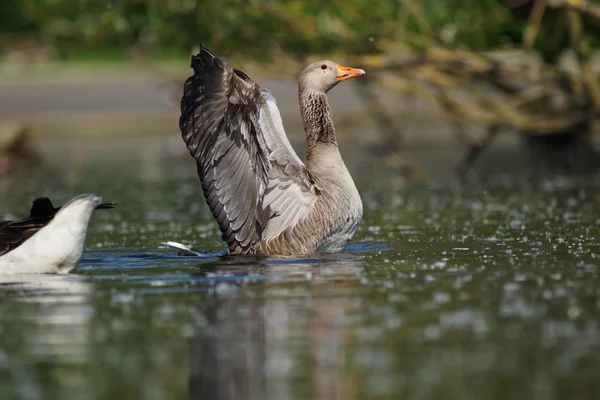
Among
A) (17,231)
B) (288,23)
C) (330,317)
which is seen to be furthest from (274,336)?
(288,23)

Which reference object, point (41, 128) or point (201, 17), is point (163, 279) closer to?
point (201, 17)

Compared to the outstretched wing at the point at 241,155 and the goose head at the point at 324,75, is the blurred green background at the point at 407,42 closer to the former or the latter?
the goose head at the point at 324,75

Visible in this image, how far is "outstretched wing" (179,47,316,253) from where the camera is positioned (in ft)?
33.2

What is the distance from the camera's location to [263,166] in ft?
34.9

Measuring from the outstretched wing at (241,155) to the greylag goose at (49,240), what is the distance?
1271 millimetres

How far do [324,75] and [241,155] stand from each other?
1437 millimetres

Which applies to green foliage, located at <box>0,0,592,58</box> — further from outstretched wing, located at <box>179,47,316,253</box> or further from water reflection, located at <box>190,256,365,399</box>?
water reflection, located at <box>190,256,365,399</box>

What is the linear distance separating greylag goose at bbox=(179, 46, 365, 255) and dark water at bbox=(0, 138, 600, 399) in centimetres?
38

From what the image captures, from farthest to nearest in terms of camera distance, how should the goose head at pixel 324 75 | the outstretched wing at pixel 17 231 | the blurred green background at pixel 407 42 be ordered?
the blurred green background at pixel 407 42 < the goose head at pixel 324 75 < the outstretched wing at pixel 17 231

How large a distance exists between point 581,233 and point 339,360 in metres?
5.83

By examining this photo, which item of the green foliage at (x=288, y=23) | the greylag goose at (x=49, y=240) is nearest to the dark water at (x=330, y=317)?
the greylag goose at (x=49, y=240)

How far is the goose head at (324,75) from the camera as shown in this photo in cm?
1149

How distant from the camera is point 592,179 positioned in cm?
→ 1797

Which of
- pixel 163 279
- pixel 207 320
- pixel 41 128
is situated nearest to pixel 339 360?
pixel 207 320
